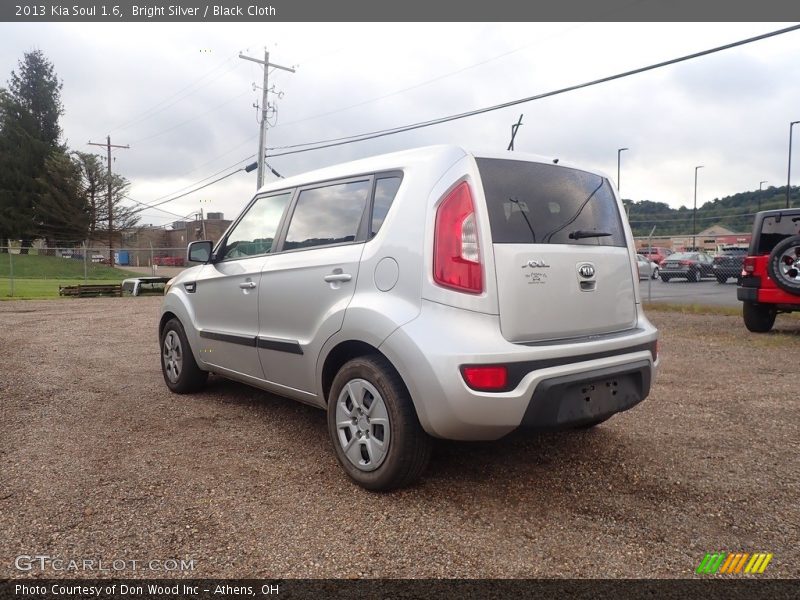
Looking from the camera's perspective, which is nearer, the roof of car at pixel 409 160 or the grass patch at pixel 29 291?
the roof of car at pixel 409 160

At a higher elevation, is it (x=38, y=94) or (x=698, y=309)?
(x=38, y=94)

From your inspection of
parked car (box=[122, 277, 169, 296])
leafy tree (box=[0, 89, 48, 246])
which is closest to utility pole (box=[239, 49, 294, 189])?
parked car (box=[122, 277, 169, 296])

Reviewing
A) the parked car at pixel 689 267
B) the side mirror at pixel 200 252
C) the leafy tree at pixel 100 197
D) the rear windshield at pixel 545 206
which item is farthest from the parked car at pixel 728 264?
the leafy tree at pixel 100 197

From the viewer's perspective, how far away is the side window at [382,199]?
10.3ft

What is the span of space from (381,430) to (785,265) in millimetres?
7439

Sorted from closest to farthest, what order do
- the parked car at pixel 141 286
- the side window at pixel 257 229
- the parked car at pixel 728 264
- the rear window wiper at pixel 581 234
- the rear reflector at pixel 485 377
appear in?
the rear reflector at pixel 485 377, the rear window wiper at pixel 581 234, the side window at pixel 257 229, the parked car at pixel 141 286, the parked car at pixel 728 264

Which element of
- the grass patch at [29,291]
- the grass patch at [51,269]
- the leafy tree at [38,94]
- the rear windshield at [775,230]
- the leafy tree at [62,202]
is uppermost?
the leafy tree at [38,94]

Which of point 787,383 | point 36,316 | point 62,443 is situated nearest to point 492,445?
point 62,443

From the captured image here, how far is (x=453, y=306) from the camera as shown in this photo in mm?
2697

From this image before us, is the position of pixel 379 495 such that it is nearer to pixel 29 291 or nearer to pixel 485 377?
pixel 485 377

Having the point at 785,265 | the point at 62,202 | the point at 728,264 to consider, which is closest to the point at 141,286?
the point at 785,265

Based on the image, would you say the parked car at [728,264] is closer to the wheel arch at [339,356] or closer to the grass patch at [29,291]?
the wheel arch at [339,356]

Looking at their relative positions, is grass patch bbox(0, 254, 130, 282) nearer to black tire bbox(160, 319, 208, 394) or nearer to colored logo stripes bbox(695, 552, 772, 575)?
black tire bbox(160, 319, 208, 394)

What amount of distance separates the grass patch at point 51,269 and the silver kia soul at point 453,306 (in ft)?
122
